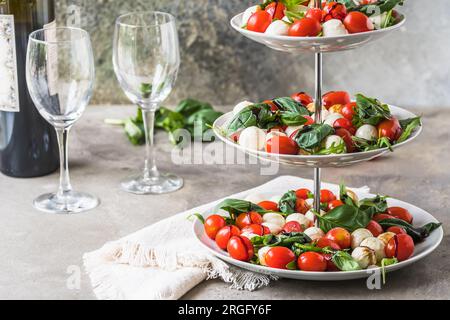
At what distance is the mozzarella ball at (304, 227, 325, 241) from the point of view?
50.1 inches

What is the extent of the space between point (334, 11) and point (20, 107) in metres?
0.71

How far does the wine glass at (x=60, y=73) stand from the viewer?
143cm

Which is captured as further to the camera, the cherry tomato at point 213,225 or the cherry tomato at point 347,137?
the cherry tomato at point 213,225

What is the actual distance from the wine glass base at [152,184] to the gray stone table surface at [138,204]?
21 millimetres

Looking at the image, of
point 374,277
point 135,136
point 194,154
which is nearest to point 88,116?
point 135,136

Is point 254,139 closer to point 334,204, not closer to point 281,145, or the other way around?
point 281,145

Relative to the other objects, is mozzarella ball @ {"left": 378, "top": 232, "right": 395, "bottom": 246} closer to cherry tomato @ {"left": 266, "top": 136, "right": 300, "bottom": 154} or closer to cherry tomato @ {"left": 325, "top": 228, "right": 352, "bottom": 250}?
cherry tomato @ {"left": 325, "top": 228, "right": 352, "bottom": 250}

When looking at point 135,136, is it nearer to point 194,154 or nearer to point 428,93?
point 194,154

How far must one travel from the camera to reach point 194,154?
1.86 metres

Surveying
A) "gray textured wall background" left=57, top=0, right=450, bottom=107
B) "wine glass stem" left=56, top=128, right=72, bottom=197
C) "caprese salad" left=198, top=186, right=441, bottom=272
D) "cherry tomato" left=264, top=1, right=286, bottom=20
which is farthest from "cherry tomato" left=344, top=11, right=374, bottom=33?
"gray textured wall background" left=57, top=0, right=450, bottom=107

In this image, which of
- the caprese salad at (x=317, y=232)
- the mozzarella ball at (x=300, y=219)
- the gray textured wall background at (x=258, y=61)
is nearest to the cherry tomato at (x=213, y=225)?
the caprese salad at (x=317, y=232)

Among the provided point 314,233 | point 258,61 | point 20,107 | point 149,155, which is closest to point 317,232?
point 314,233

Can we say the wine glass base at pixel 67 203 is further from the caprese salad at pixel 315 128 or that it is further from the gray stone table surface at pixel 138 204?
the caprese salad at pixel 315 128

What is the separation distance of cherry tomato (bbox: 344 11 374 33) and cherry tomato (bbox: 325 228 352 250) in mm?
286
